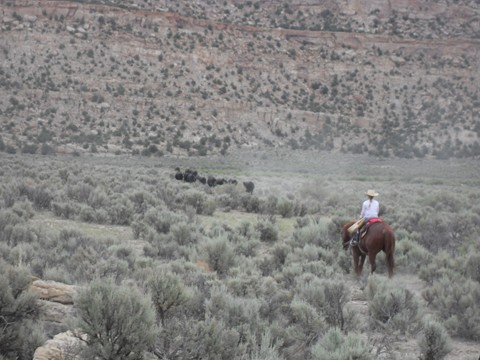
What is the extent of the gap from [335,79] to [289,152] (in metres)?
15.8

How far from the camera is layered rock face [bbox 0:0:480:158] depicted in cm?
5269

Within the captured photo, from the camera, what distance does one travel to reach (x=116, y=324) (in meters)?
5.26

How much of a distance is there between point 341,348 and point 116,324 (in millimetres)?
2157

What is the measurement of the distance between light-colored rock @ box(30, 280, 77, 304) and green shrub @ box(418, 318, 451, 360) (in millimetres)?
4324

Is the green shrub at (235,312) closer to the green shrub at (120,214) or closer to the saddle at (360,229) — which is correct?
the saddle at (360,229)

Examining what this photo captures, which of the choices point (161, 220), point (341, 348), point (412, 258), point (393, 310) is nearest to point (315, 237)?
point (412, 258)

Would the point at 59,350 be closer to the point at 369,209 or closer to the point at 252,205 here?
the point at 369,209

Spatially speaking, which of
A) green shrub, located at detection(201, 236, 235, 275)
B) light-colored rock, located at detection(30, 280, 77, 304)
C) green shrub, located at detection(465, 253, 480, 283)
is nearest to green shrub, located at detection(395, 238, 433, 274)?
green shrub, located at detection(465, 253, 480, 283)

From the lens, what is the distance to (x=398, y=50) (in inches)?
2768

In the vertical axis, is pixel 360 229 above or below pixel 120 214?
above

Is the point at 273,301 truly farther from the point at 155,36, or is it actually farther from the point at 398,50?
the point at 398,50

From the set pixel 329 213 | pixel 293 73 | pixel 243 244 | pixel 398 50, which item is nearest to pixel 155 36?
pixel 293 73

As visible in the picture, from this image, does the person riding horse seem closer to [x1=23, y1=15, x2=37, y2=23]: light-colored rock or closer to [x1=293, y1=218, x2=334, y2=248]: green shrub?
[x1=293, y1=218, x2=334, y2=248]: green shrub

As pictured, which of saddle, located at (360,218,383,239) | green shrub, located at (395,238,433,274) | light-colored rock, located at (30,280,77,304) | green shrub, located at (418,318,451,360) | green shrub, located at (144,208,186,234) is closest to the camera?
green shrub, located at (418,318,451,360)
